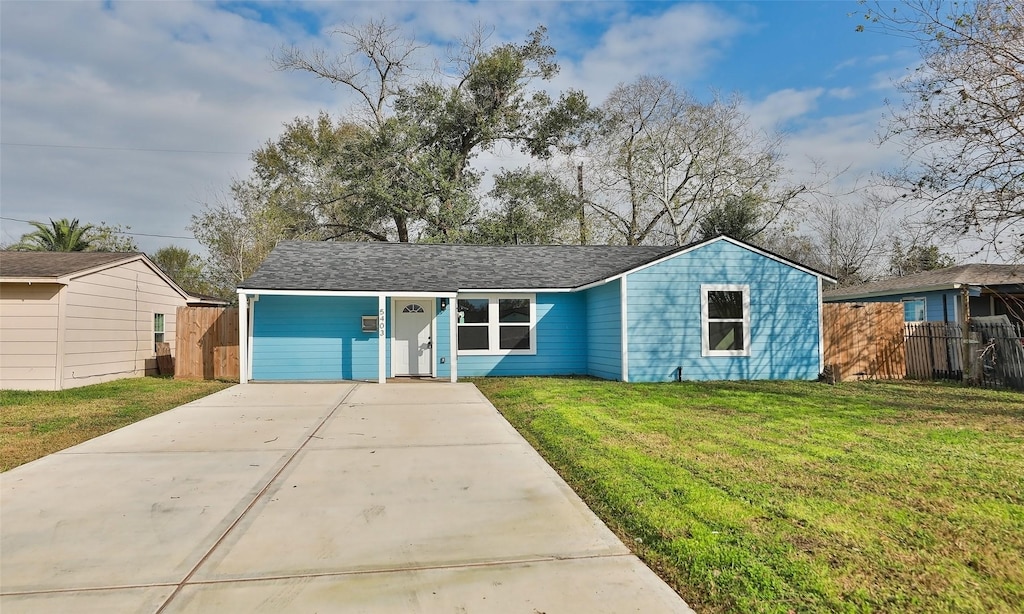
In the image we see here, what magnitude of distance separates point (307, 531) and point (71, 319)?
12.3 meters

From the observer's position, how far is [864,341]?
13.9 m

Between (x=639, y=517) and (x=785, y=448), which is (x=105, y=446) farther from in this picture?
(x=785, y=448)

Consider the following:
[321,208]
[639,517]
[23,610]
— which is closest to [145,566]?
[23,610]

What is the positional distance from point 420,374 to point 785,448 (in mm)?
9538

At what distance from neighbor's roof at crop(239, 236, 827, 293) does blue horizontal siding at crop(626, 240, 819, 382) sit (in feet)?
1.32

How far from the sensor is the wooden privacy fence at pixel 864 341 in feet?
45.3

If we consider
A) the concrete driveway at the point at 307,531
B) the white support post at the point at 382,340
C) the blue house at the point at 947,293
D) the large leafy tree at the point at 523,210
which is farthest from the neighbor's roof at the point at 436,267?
the blue house at the point at 947,293

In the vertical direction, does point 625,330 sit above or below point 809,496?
above

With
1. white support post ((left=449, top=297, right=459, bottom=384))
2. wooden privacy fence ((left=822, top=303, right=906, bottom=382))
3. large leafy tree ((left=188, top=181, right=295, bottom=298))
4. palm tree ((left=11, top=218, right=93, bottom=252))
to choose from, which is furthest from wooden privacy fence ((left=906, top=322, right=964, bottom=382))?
palm tree ((left=11, top=218, right=93, bottom=252))

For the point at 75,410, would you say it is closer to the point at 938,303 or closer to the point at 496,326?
the point at 496,326

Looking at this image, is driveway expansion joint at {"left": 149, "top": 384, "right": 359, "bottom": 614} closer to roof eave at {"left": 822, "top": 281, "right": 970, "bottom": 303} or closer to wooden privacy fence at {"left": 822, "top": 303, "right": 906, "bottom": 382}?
wooden privacy fence at {"left": 822, "top": 303, "right": 906, "bottom": 382}

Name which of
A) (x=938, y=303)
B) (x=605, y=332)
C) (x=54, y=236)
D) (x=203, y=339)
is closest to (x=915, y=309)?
(x=938, y=303)

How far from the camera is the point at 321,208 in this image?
2630 cm

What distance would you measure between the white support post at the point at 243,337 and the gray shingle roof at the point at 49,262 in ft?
12.8
